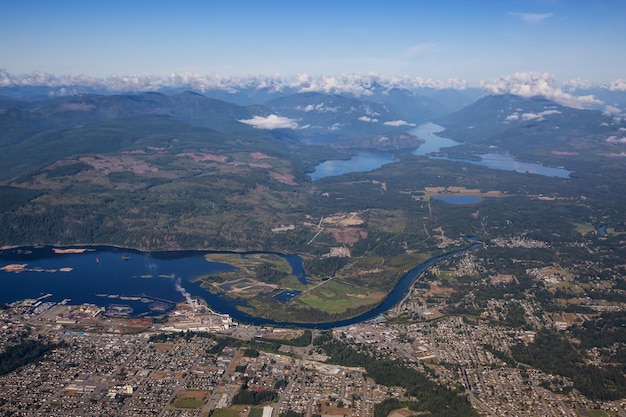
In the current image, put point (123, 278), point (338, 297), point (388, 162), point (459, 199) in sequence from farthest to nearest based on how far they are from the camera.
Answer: point (388, 162) → point (459, 199) → point (123, 278) → point (338, 297)

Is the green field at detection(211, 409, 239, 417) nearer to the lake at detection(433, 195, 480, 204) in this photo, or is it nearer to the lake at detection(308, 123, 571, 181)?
the lake at detection(433, 195, 480, 204)

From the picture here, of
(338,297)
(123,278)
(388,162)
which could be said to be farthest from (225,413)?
(388,162)

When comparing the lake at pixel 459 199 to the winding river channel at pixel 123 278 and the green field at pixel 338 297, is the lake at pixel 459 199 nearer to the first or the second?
the winding river channel at pixel 123 278

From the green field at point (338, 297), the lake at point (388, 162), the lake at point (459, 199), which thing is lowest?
the lake at point (388, 162)

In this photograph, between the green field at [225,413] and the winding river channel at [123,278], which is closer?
the green field at [225,413]

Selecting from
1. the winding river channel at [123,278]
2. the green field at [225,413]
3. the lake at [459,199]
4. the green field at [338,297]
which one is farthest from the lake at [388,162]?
the green field at [225,413]

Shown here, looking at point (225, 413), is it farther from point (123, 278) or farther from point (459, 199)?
point (459, 199)

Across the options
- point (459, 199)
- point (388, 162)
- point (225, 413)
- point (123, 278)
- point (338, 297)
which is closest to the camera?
point (225, 413)

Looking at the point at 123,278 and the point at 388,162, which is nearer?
the point at 123,278

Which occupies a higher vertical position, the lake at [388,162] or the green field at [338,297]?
the green field at [338,297]

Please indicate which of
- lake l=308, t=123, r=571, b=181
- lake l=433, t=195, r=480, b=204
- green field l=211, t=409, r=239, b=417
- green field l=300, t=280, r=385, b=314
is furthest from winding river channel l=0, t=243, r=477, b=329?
lake l=308, t=123, r=571, b=181
